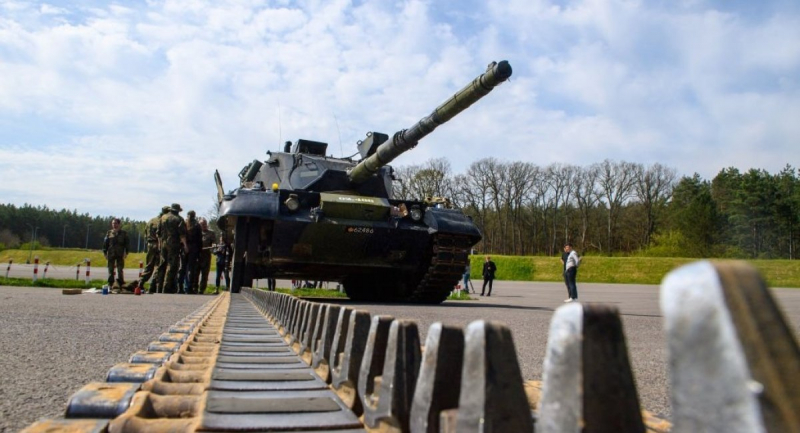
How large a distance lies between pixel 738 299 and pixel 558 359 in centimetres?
29

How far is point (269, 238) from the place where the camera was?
40.1ft

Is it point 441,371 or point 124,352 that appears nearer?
point 441,371

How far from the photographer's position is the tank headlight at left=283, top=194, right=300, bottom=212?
1158 centimetres

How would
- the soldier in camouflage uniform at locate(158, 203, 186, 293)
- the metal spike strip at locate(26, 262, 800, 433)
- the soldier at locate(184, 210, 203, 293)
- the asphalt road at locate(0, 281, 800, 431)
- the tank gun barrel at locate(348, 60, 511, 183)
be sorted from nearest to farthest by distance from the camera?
the metal spike strip at locate(26, 262, 800, 433)
the asphalt road at locate(0, 281, 800, 431)
the tank gun barrel at locate(348, 60, 511, 183)
the soldier in camouflage uniform at locate(158, 203, 186, 293)
the soldier at locate(184, 210, 203, 293)

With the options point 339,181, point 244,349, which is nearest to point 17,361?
point 244,349

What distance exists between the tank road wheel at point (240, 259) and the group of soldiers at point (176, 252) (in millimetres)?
2990

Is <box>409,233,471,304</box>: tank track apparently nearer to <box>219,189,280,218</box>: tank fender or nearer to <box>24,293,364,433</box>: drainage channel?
<box>219,189,280,218</box>: tank fender

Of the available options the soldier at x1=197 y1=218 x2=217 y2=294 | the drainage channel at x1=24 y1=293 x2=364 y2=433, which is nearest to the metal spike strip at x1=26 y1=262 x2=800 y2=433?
the drainage channel at x1=24 y1=293 x2=364 y2=433

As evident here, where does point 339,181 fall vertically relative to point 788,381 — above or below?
above

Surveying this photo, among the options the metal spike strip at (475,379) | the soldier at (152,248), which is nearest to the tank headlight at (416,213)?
the soldier at (152,248)

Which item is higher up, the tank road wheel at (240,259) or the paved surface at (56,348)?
the tank road wheel at (240,259)

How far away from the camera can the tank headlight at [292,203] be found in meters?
11.6

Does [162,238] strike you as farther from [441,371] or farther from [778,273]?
[778,273]

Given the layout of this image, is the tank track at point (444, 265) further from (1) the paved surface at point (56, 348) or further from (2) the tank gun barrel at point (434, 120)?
(1) the paved surface at point (56, 348)
